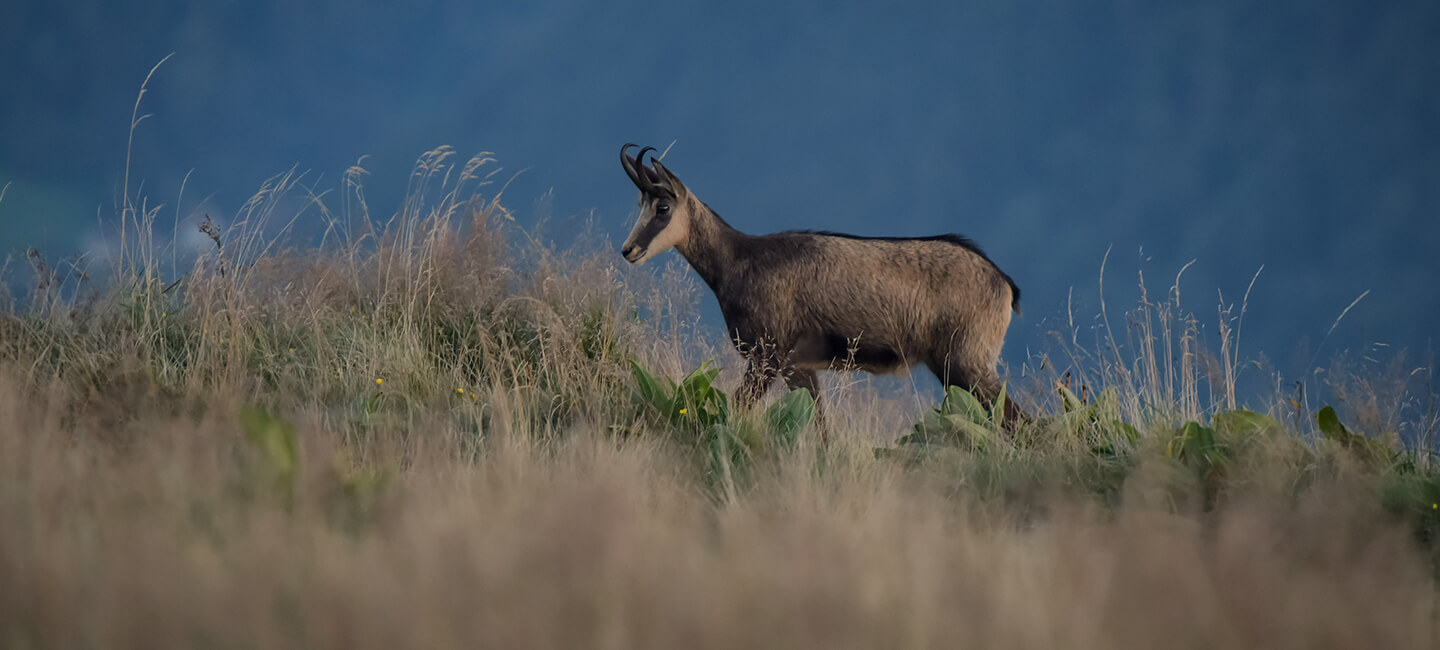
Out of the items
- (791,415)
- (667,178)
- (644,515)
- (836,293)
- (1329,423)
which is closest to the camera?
(644,515)

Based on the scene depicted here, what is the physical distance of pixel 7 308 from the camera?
591 cm

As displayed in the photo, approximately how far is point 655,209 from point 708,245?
42 cm

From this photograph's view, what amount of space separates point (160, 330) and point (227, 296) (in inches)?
24.7

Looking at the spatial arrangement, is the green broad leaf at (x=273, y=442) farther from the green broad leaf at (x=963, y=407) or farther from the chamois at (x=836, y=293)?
the chamois at (x=836, y=293)

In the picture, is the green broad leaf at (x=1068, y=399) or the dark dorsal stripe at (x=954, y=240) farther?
the dark dorsal stripe at (x=954, y=240)

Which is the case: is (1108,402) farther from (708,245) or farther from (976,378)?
(708,245)

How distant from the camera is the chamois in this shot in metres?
6.26

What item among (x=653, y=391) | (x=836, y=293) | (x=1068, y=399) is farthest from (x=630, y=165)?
(x=1068, y=399)

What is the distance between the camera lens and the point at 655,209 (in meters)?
6.44

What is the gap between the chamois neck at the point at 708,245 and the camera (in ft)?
21.5

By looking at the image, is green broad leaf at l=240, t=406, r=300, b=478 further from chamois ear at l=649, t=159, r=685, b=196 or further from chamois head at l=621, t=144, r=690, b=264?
chamois ear at l=649, t=159, r=685, b=196

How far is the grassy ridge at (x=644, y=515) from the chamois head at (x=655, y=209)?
38.5 inches

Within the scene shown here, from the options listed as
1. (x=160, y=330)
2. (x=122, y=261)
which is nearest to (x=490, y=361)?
(x=160, y=330)

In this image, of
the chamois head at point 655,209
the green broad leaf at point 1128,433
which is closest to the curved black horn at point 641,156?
the chamois head at point 655,209
